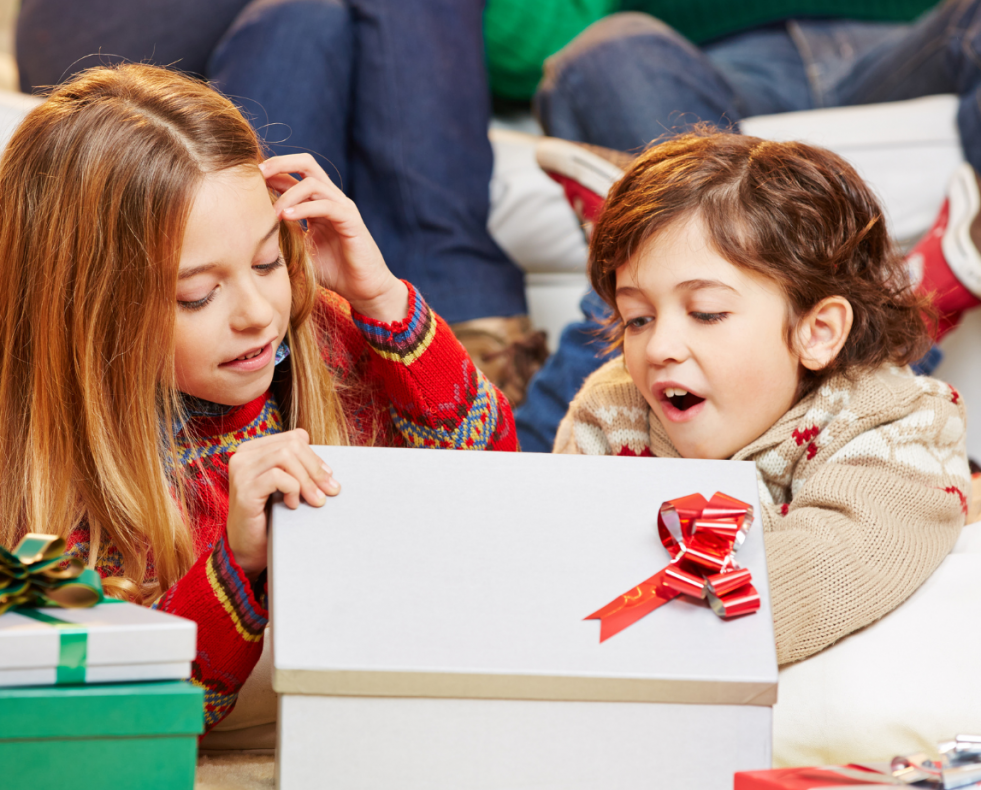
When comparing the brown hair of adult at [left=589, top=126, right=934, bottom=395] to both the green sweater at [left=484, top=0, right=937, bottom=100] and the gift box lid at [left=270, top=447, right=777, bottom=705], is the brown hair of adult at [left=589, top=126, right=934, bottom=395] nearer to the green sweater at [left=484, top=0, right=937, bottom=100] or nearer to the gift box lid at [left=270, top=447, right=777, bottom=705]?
the gift box lid at [left=270, top=447, right=777, bottom=705]

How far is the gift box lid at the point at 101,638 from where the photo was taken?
46cm

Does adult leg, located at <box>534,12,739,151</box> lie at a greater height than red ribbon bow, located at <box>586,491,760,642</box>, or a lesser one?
greater

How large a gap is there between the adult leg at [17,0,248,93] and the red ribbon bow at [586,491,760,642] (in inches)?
49.4

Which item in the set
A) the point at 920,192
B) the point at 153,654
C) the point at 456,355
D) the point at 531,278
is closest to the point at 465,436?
the point at 456,355

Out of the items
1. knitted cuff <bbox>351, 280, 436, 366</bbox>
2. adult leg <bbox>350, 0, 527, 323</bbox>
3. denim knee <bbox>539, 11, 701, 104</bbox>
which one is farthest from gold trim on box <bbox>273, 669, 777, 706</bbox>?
denim knee <bbox>539, 11, 701, 104</bbox>

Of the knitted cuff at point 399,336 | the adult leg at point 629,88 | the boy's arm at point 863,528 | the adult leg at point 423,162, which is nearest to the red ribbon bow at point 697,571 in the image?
the boy's arm at point 863,528

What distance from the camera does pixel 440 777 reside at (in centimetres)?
52

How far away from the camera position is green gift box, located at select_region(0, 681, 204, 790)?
0.46 metres

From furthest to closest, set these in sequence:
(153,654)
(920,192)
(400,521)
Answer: (920,192)
(400,521)
(153,654)

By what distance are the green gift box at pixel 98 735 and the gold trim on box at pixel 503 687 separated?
58 millimetres

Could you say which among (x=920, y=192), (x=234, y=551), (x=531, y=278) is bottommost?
(x=531, y=278)

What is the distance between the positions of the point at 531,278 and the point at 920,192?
58 cm

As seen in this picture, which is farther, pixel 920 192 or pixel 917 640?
pixel 920 192

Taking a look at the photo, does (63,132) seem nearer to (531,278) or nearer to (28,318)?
(28,318)
